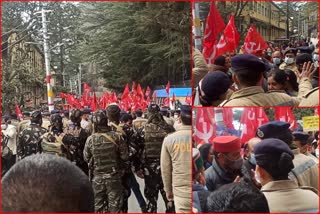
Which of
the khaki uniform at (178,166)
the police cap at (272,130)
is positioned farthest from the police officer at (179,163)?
the police cap at (272,130)

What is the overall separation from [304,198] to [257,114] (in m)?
0.37

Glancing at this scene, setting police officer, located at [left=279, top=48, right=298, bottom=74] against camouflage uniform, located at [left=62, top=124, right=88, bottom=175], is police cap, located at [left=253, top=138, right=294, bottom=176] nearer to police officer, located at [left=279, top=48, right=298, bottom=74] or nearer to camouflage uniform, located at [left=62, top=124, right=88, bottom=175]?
police officer, located at [left=279, top=48, right=298, bottom=74]

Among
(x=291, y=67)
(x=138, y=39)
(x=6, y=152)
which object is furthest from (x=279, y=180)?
(x=6, y=152)

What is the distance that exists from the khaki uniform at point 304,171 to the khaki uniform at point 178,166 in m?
1.38

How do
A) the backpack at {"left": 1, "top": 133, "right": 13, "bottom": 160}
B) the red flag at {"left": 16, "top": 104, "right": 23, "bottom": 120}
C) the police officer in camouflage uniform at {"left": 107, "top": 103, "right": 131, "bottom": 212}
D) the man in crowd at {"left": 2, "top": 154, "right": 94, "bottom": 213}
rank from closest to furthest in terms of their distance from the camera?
1. the man in crowd at {"left": 2, "top": 154, "right": 94, "bottom": 213}
2. the police officer in camouflage uniform at {"left": 107, "top": 103, "right": 131, "bottom": 212}
3. the backpack at {"left": 1, "top": 133, "right": 13, "bottom": 160}
4. the red flag at {"left": 16, "top": 104, "right": 23, "bottom": 120}

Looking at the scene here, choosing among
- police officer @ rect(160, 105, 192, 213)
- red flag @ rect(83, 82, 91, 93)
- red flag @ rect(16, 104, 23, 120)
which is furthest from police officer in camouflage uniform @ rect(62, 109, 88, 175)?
red flag @ rect(83, 82, 91, 93)

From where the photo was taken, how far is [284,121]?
1853 millimetres

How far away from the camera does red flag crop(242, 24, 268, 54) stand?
6.46 feet

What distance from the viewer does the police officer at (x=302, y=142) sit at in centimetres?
185

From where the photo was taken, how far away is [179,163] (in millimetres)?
3361

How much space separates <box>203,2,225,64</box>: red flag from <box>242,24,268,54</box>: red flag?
0.13 meters

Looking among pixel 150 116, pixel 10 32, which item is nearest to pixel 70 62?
pixel 10 32

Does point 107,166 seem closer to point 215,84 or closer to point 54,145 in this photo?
point 54,145

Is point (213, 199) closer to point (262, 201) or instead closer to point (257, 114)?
point (262, 201)
